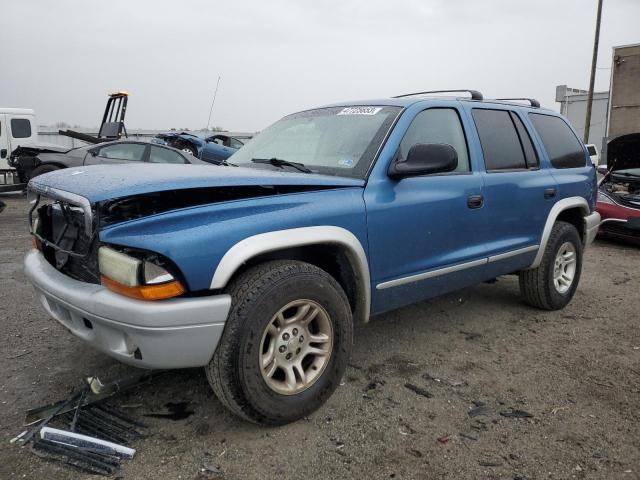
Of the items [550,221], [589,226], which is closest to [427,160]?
[550,221]

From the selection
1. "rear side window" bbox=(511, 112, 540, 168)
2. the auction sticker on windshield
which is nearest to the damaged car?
Result: "rear side window" bbox=(511, 112, 540, 168)

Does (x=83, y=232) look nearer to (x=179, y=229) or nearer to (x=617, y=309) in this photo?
(x=179, y=229)

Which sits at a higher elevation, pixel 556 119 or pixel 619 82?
pixel 619 82

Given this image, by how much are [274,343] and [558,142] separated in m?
3.32

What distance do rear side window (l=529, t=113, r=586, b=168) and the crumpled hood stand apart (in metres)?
2.27

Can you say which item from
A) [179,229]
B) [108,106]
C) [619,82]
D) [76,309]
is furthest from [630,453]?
[619,82]

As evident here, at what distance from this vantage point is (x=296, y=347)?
253 centimetres

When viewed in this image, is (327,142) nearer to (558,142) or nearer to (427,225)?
(427,225)

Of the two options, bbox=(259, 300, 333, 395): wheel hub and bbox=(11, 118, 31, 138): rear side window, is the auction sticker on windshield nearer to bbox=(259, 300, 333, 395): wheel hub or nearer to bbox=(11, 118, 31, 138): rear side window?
bbox=(259, 300, 333, 395): wheel hub

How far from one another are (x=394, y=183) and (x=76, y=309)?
1785mm

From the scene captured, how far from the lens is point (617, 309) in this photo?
4.51 meters

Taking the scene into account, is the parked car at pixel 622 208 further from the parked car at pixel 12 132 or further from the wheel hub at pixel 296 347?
the parked car at pixel 12 132

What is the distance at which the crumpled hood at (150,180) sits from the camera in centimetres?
217

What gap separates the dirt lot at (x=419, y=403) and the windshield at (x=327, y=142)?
1322mm
